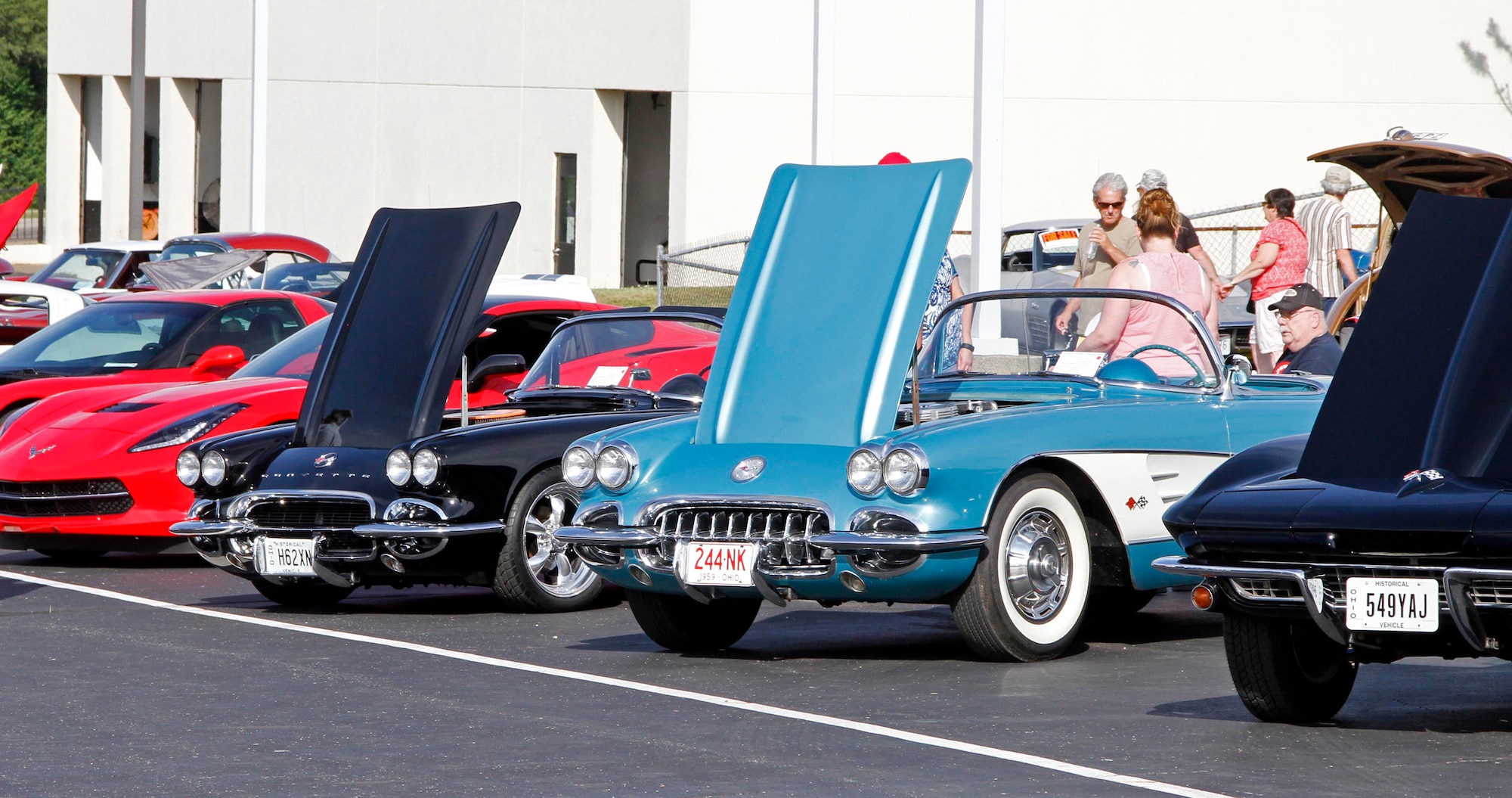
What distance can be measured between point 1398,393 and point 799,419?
2312mm

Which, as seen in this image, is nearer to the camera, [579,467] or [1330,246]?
[579,467]

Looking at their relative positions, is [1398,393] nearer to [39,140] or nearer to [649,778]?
[649,778]

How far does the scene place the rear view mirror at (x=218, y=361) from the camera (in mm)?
12219

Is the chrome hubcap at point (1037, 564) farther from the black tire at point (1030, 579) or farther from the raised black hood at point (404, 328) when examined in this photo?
the raised black hood at point (404, 328)

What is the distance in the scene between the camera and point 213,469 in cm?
923

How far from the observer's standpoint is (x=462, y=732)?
6.02m

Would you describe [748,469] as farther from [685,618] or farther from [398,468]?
[398,468]

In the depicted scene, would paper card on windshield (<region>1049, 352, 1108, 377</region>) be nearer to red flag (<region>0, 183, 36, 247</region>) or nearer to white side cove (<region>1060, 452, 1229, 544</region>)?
white side cove (<region>1060, 452, 1229, 544</region>)

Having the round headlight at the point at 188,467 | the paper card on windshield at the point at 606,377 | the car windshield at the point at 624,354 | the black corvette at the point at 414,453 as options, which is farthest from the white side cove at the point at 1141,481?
the round headlight at the point at 188,467

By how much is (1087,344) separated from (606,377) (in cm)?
250

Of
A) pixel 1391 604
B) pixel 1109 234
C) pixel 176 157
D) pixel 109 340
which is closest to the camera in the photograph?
pixel 1391 604

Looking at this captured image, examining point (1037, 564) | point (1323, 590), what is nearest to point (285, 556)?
point (1037, 564)

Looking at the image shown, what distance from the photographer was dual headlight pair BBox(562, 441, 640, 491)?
7.55 meters

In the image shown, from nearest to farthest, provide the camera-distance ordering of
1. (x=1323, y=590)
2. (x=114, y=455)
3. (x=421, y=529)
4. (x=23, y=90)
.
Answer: (x=1323, y=590), (x=421, y=529), (x=114, y=455), (x=23, y=90)
